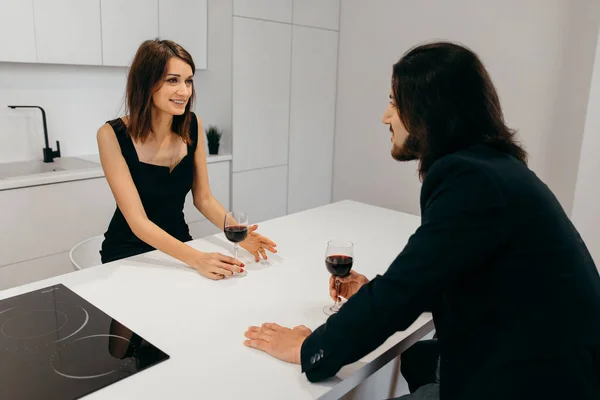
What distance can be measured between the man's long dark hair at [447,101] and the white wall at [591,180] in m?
2.22

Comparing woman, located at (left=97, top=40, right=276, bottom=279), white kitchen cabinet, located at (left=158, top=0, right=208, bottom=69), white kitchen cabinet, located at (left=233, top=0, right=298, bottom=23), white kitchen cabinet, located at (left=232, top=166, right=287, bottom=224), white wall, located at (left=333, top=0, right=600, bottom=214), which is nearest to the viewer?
woman, located at (left=97, top=40, right=276, bottom=279)

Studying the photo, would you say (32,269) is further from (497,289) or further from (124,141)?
(497,289)

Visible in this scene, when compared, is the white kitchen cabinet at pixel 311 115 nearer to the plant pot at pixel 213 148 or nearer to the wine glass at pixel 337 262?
the plant pot at pixel 213 148

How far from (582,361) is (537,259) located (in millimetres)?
227

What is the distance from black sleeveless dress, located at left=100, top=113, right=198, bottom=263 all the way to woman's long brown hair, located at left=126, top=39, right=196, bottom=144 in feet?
0.19

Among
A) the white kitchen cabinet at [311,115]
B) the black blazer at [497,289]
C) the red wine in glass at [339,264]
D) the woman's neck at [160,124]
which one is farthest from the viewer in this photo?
the white kitchen cabinet at [311,115]

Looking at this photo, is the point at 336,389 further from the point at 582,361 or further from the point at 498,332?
the point at 582,361

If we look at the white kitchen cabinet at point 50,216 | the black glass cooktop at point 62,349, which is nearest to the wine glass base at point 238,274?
the black glass cooktop at point 62,349

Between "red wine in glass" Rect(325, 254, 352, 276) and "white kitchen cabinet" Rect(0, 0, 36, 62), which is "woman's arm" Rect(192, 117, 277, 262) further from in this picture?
"white kitchen cabinet" Rect(0, 0, 36, 62)

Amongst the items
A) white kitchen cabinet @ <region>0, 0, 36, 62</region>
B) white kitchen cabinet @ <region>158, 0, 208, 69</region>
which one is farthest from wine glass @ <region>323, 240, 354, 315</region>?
white kitchen cabinet @ <region>158, 0, 208, 69</region>

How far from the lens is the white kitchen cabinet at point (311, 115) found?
13.8 feet

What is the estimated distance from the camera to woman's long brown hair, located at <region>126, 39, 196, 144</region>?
200 cm

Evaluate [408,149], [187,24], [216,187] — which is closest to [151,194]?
[408,149]

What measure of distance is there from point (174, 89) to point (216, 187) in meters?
1.80
